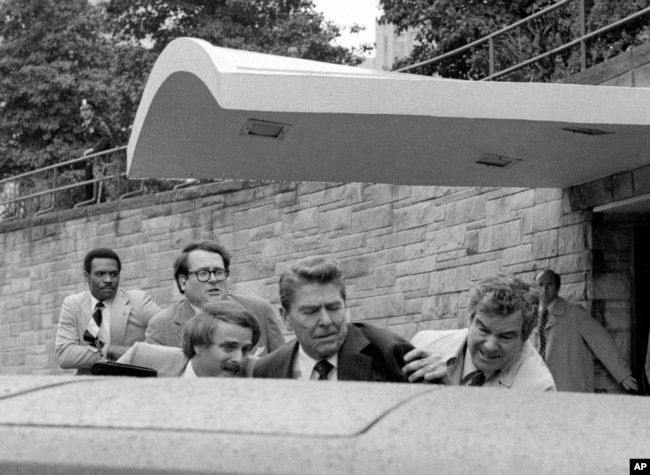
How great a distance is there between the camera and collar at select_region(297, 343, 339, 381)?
4129mm

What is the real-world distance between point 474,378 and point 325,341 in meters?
0.64

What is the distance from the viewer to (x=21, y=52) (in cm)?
3073

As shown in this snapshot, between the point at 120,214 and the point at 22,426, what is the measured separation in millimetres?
16073

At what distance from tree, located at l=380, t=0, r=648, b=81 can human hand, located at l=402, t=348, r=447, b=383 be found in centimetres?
721

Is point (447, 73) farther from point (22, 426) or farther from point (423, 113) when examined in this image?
point (22, 426)

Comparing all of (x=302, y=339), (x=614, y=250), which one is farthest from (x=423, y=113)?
(x=614, y=250)

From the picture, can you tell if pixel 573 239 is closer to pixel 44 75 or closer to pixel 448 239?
pixel 448 239

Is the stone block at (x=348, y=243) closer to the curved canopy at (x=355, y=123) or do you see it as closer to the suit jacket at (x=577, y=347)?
the suit jacket at (x=577, y=347)

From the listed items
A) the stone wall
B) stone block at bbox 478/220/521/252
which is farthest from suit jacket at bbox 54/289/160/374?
stone block at bbox 478/220/521/252

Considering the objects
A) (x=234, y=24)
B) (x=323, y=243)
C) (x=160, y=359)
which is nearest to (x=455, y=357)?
(x=160, y=359)

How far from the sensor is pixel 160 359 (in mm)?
5023

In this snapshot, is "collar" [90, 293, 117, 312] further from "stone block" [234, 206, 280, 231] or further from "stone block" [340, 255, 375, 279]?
"stone block" [234, 206, 280, 231]

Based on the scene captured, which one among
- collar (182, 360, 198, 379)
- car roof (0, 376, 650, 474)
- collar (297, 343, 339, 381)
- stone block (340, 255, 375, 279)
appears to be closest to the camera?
car roof (0, 376, 650, 474)

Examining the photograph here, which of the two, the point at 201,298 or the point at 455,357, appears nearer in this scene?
the point at 455,357
